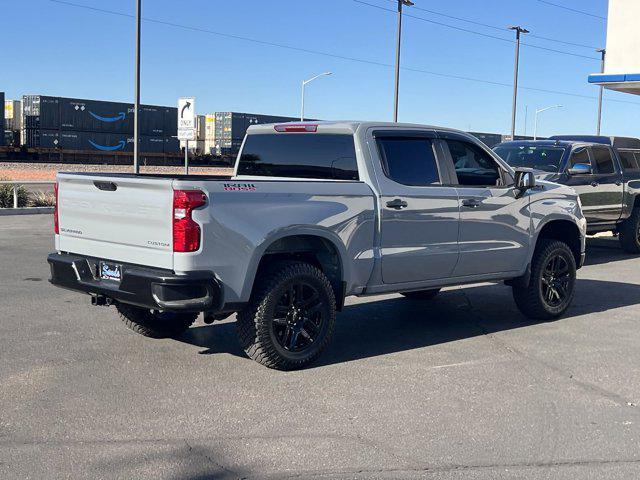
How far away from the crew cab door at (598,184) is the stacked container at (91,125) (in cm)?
4078

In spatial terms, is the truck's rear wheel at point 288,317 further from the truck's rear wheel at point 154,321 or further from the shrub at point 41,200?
the shrub at point 41,200

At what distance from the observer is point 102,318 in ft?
27.5

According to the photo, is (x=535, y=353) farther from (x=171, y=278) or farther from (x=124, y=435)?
(x=124, y=435)

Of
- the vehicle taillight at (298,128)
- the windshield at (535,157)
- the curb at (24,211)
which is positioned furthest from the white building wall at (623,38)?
the vehicle taillight at (298,128)

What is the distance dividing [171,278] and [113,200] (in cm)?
92

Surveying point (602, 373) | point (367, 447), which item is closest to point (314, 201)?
point (367, 447)

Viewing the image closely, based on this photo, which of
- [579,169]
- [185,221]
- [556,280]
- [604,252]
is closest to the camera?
[185,221]

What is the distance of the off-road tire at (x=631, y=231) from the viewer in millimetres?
15406

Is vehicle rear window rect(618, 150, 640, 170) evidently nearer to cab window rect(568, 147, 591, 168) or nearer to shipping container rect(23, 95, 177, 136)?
cab window rect(568, 147, 591, 168)

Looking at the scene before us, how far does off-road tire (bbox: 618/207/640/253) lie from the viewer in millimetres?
15406

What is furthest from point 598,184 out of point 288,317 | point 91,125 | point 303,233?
point 91,125

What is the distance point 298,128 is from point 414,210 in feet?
4.45

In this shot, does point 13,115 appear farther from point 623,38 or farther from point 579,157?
point 579,157

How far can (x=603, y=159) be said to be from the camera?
14.5 m
